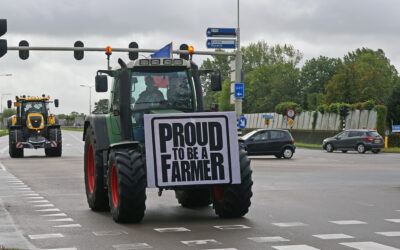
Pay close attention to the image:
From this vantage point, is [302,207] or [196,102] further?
[302,207]

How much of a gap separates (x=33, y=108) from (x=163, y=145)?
2724 centimetres

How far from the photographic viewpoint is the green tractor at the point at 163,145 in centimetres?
1062

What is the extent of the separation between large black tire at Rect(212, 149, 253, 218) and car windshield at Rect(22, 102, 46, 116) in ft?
87.9

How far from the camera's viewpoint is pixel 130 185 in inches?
408

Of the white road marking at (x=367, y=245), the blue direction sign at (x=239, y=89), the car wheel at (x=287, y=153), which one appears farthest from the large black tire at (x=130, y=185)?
the car wheel at (x=287, y=153)

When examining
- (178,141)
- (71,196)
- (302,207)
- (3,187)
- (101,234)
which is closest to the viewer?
(101,234)

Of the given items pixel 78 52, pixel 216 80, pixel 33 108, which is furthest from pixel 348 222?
pixel 33 108

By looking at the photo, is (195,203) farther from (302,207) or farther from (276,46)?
(276,46)

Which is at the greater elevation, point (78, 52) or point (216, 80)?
point (78, 52)

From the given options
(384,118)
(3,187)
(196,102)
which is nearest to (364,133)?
(384,118)

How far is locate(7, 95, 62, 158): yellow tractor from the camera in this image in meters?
35.2

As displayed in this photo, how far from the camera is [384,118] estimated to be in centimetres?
5331

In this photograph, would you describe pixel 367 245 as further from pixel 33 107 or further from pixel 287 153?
pixel 33 107

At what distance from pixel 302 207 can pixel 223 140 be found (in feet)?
9.17
